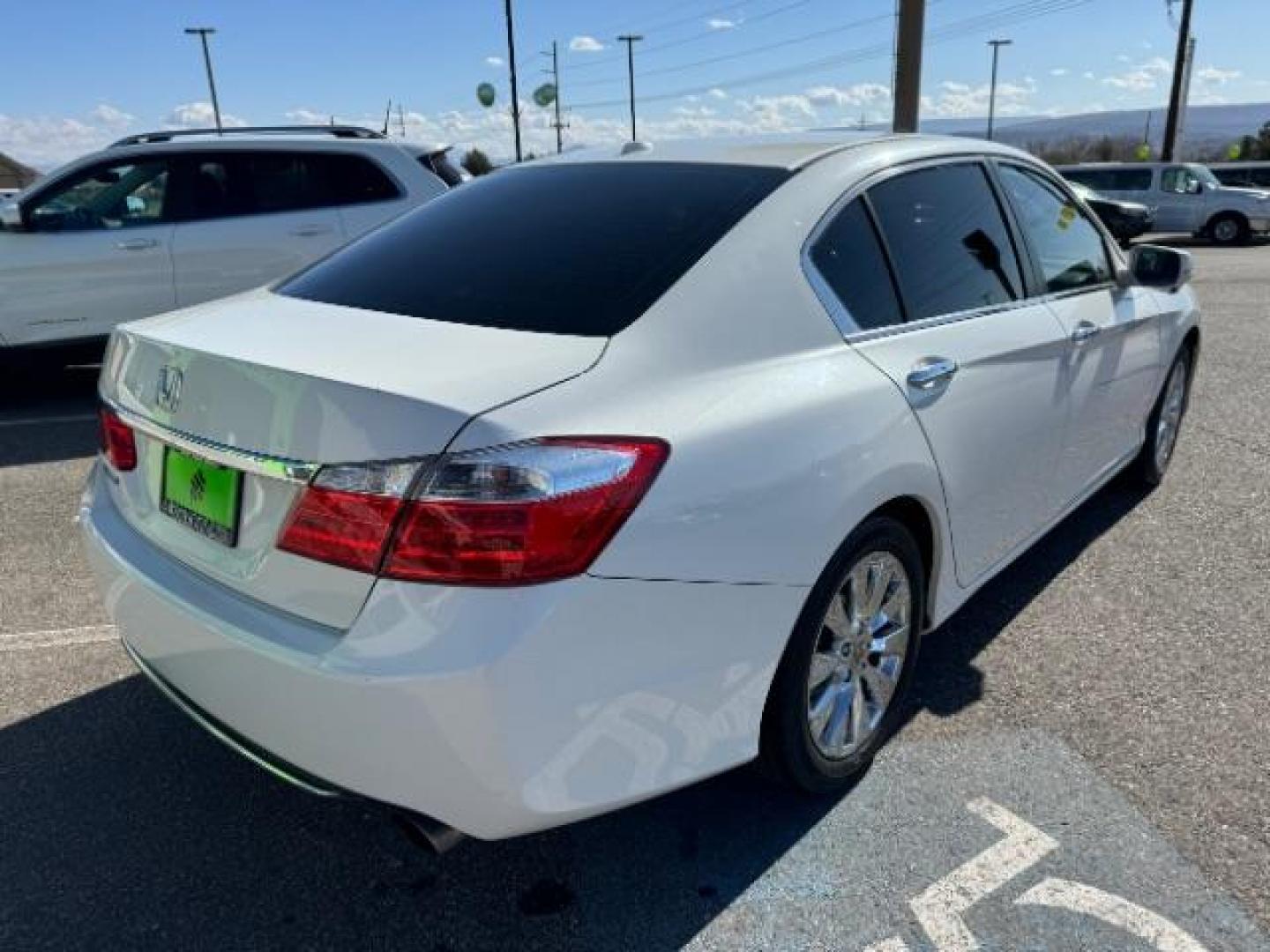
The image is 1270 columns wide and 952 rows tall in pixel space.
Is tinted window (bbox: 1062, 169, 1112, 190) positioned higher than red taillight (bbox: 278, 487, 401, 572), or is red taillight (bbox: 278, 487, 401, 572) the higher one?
red taillight (bbox: 278, 487, 401, 572)

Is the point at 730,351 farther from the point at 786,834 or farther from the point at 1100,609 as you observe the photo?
the point at 1100,609

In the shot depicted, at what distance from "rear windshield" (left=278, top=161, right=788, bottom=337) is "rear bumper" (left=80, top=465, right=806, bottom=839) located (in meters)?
0.64

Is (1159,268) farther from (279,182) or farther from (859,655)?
(279,182)

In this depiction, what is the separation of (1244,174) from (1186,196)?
6.46 m

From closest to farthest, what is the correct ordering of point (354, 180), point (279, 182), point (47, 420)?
point (47, 420) < point (279, 182) < point (354, 180)

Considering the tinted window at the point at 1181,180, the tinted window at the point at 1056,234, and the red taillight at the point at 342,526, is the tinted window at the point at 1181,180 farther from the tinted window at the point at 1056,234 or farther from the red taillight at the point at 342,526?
the red taillight at the point at 342,526

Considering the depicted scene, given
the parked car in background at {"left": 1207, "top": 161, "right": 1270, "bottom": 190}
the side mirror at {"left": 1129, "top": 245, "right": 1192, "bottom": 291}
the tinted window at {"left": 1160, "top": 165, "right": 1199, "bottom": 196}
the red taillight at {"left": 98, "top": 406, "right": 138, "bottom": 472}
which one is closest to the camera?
the red taillight at {"left": 98, "top": 406, "right": 138, "bottom": 472}

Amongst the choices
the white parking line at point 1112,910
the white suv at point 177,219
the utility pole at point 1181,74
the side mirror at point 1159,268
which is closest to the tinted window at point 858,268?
the white parking line at point 1112,910

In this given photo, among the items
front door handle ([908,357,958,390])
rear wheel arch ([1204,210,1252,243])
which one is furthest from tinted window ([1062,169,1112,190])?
front door handle ([908,357,958,390])

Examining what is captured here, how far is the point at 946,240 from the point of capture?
2957 mm

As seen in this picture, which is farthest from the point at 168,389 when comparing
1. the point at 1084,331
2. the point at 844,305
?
the point at 1084,331

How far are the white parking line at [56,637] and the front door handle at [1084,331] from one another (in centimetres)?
343

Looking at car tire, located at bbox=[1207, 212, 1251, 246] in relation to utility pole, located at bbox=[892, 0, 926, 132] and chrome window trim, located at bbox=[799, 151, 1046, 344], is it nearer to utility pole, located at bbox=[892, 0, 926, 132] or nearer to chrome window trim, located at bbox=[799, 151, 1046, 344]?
utility pole, located at bbox=[892, 0, 926, 132]

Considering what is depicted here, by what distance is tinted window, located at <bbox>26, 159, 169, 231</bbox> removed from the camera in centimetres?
664
